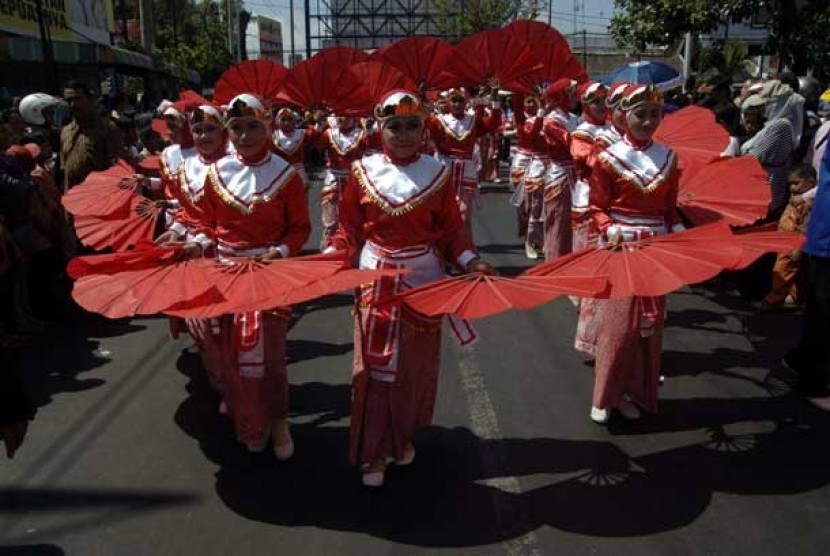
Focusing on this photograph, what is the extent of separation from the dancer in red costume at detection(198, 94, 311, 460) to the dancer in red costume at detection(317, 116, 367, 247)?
174 inches

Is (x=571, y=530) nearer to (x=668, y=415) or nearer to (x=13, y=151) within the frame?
(x=668, y=415)

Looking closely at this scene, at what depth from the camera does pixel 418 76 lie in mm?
7707

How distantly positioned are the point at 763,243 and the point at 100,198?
391 centimetres

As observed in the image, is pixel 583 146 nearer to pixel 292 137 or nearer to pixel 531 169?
pixel 531 169

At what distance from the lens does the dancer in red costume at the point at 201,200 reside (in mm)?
3898

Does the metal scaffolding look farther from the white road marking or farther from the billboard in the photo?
the white road marking

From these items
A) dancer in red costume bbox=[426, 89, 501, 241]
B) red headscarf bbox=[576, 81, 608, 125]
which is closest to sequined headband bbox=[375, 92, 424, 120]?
red headscarf bbox=[576, 81, 608, 125]

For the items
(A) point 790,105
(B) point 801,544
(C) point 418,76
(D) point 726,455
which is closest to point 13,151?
(C) point 418,76

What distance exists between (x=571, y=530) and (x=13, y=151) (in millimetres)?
5129

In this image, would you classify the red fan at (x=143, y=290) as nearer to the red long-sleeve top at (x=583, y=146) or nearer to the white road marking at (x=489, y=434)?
the white road marking at (x=489, y=434)

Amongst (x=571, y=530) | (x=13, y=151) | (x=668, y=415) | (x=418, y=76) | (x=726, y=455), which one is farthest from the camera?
(x=418, y=76)

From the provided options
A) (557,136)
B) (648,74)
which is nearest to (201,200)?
(557,136)

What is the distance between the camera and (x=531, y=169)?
823 cm

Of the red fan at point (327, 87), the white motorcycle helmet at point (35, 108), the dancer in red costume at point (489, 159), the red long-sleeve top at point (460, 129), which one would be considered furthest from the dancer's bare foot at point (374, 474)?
the dancer in red costume at point (489, 159)
